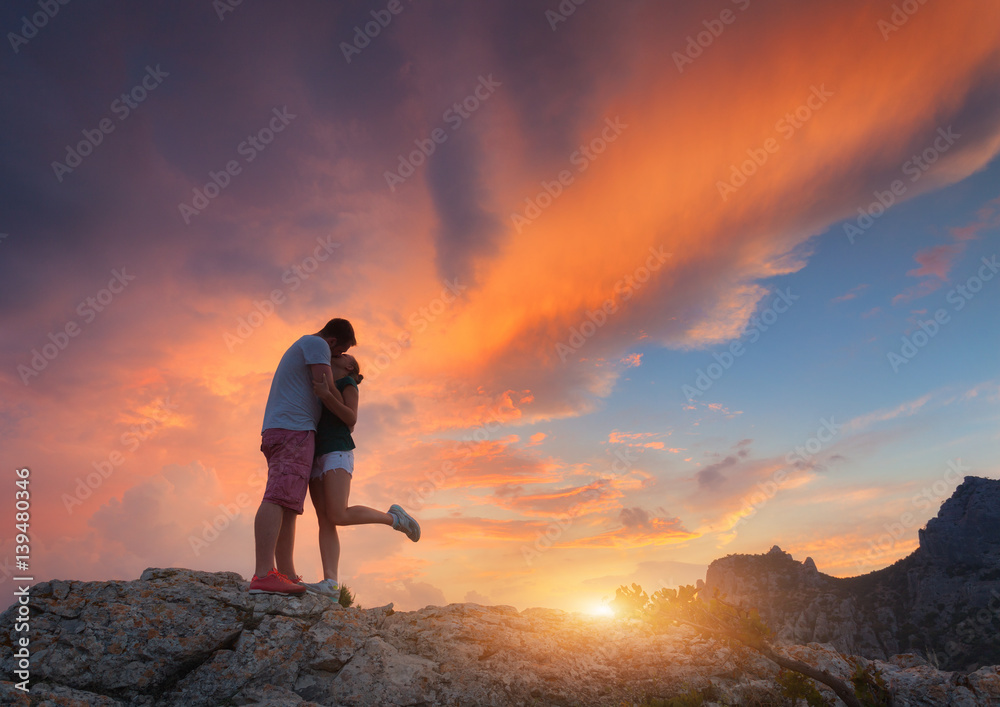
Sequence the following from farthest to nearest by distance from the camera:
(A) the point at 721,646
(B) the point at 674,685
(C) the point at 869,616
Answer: (C) the point at 869,616
(A) the point at 721,646
(B) the point at 674,685

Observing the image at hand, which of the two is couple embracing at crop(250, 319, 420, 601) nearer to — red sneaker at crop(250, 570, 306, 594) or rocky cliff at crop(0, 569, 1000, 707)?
red sneaker at crop(250, 570, 306, 594)

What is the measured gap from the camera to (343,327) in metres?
8.08

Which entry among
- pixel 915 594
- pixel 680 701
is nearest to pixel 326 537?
pixel 680 701

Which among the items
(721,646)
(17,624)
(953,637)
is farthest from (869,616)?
(17,624)

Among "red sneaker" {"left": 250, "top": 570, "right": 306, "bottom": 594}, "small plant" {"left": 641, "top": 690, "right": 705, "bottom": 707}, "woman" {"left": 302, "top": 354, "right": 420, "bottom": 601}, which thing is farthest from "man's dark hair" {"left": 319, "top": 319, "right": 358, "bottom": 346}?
"small plant" {"left": 641, "top": 690, "right": 705, "bottom": 707}

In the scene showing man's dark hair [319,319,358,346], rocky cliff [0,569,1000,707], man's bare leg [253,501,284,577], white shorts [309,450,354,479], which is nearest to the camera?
rocky cliff [0,569,1000,707]

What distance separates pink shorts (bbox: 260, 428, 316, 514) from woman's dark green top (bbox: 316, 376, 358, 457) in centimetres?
47

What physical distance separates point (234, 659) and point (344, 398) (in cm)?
372

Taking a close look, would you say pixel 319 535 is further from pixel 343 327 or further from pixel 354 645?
pixel 343 327

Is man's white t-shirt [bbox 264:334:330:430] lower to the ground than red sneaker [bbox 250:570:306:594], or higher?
higher

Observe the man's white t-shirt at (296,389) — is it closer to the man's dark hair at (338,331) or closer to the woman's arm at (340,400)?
the woman's arm at (340,400)

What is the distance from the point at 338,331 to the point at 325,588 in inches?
159

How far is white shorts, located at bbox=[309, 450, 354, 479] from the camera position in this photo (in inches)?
301

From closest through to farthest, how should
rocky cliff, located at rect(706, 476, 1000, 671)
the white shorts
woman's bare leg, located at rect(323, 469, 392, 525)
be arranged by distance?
woman's bare leg, located at rect(323, 469, 392, 525), the white shorts, rocky cliff, located at rect(706, 476, 1000, 671)
